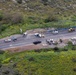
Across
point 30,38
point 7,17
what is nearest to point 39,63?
point 30,38

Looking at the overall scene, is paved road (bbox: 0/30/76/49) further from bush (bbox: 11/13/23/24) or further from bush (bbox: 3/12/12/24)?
bush (bbox: 3/12/12/24)

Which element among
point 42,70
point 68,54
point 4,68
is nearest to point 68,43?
point 68,54

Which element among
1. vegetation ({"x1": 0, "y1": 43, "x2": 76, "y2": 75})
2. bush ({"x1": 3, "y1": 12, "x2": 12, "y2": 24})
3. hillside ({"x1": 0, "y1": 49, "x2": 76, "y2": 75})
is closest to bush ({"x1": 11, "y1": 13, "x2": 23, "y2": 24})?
bush ({"x1": 3, "y1": 12, "x2": 12, "y2": 24})

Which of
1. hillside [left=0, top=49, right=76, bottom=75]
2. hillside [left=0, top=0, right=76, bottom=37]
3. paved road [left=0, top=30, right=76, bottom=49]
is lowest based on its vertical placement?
hillside [left=0, top=49, right=76, bottom=75]

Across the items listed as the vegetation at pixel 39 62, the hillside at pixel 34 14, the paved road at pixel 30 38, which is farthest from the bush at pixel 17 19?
the vegetation at pixel 39 62

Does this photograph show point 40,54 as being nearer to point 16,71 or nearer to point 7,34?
point 16,71

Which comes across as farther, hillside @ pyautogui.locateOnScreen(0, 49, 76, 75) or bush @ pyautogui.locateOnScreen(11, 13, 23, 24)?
bush @ pyautogui.locateOnScreen(11, 13, 23, 24)

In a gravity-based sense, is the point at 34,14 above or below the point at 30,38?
above

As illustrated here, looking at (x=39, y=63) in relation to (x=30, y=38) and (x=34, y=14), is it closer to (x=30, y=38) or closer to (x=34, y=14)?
(x=30, y=38)
